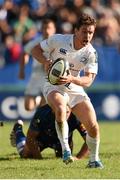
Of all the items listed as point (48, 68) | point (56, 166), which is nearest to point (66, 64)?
point (48, 68)

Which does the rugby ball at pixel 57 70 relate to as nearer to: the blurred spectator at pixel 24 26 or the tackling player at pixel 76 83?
the tackling player at pixel 76 83

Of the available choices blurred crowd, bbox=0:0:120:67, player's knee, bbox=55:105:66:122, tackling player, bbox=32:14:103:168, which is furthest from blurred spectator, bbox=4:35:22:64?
player's knee, bbox=55:105:66:122

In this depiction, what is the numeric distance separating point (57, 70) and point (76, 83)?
11.9 inches

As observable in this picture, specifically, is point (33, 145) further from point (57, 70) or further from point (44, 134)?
point (57, 70)

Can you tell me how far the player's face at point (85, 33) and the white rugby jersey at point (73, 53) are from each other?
0.16 meters

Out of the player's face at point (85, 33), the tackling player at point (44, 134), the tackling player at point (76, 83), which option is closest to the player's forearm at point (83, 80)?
the tackling player at point (76, 83)

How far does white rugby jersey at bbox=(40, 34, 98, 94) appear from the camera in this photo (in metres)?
9.70

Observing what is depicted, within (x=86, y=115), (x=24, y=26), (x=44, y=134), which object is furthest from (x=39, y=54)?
(x=24, y=26)

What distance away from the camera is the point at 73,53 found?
32.2ft

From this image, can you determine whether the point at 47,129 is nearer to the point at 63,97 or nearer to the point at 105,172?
the point at 63,97

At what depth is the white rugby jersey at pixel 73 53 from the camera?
9703mm

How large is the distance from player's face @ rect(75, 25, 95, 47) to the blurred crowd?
9.51m

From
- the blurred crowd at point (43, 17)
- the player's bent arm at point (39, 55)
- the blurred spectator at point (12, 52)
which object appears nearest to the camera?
the player's bent arm at point (39, 55)

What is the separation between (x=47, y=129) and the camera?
10914mm
